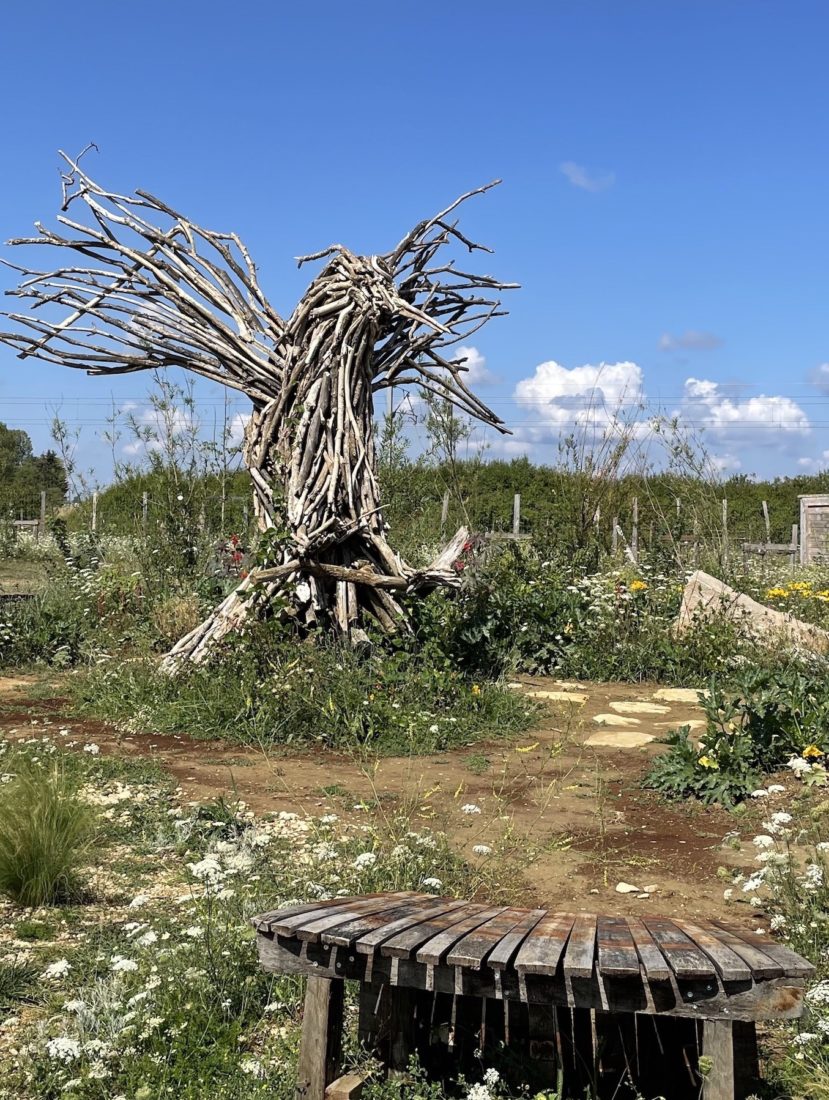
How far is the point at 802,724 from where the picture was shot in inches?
204

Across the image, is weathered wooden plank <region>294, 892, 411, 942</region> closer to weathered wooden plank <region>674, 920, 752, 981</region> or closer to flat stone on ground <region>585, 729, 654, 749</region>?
weathered wooden plank <region>674, 920, 752, 981</region>

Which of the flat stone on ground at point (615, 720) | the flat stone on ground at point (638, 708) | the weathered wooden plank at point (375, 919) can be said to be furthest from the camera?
the flat stone on ground at point (638, 708)

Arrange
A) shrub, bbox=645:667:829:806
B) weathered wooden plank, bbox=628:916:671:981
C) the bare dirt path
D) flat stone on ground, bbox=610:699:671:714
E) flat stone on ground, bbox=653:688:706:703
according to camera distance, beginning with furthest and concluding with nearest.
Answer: flat stone on ground, bbox=653:688:706:703 < flat stone on ground, bbox=610:699:671:714 < shrub, bbox=645:667:829:806 < the bare dirt path < weathered wooden plank, bbox=628:916:671:981

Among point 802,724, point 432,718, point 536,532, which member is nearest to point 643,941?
point 802,724

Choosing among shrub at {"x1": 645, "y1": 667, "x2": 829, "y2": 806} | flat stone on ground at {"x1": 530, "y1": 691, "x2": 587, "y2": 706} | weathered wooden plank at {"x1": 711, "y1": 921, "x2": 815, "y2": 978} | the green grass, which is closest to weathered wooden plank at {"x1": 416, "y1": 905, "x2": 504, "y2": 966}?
weathered wooden plank at {"x1": 711, "y1": 921, "x2": 815, "y2": 978}

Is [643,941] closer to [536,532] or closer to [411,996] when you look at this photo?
[411,996]

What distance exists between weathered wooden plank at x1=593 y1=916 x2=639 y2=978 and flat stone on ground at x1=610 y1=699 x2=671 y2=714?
4834 mm

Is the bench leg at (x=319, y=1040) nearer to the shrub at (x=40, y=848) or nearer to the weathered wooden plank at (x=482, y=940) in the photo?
the weathered wooden plank at (x=482, y=940)

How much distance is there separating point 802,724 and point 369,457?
3.54 meters

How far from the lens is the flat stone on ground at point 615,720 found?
21.8 feet

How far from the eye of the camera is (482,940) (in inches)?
83.0

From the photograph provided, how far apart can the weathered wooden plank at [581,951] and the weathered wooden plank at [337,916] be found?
17.5 inches

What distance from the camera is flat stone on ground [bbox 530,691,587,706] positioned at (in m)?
7.26

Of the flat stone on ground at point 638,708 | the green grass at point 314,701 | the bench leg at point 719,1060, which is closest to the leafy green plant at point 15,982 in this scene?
the bench leg at point 719,1060
